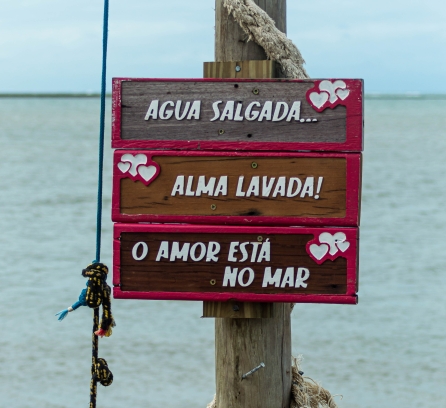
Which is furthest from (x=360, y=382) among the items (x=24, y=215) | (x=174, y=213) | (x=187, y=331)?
(x=24, y=215)

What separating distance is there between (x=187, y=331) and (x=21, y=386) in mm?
1753

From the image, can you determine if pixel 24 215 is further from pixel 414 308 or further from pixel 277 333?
pixel 277 333

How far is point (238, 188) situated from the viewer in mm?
3119

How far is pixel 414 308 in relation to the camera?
29.0ft

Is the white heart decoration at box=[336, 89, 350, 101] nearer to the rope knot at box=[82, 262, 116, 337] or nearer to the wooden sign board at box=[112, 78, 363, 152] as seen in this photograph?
the wooden sign board at box=[112, 78, 363, 152]

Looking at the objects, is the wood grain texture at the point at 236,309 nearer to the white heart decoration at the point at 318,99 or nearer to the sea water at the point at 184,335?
the white heart decoration at the point at 318,99

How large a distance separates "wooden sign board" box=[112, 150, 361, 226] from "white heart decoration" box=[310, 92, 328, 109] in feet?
0.62

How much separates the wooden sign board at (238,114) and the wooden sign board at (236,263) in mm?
331

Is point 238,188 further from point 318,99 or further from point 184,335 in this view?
point 184,335

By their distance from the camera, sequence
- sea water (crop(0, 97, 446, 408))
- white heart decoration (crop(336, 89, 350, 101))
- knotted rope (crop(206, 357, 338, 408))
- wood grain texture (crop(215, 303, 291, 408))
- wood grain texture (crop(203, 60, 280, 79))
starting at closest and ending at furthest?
1. white heart decoration (crop(336, 89, 350, 101))
2. wood grain texture (crop(203, 60, 280, 79))
3. wood grain texture (crop(215, 303, 291, 408))
4. knotted rope (crop(206, 357, 338, 408))
5. sea water (crop(0, 97, 446, 408))

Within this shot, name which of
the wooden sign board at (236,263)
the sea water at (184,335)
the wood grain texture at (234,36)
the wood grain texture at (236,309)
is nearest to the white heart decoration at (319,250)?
the wooden sign board at (236,263)

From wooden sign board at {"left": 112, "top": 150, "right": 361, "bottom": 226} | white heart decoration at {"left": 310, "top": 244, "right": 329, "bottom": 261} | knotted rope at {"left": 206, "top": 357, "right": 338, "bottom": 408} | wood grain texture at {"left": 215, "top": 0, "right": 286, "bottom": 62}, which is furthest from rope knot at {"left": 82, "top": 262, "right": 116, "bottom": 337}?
wood grain texture at {"left": 215, "top": 0, "right": 286, "bottom": 62}

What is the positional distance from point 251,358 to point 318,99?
3.67ft

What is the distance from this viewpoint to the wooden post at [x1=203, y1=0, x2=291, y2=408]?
10.9ft
